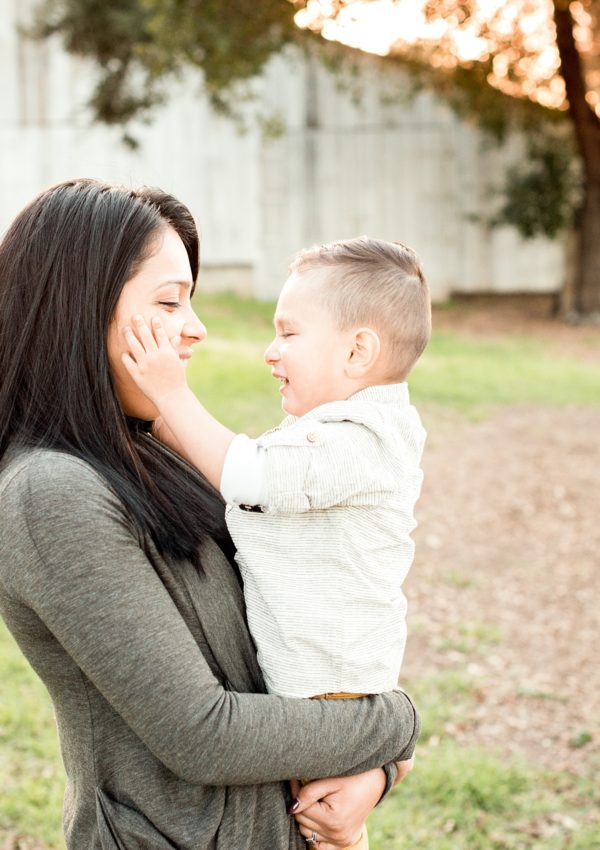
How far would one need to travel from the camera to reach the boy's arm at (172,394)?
67.6 inches

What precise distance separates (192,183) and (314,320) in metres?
17.9

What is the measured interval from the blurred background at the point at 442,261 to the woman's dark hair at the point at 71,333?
1.06 feet

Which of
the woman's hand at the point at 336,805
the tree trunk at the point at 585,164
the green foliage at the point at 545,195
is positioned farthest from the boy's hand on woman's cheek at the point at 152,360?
the green foliage at the point at 545,195

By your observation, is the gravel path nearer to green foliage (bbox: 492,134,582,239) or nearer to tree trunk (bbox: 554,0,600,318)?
tree trunk (bbox: 554,0,600,318)

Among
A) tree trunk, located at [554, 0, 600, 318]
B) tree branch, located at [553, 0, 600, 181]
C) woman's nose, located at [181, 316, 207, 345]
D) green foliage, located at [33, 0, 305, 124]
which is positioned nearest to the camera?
woman's nose, located at [181, 316, 207, 345]

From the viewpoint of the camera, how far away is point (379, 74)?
18.6 meters

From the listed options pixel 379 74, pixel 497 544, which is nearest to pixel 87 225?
pixel 497 544

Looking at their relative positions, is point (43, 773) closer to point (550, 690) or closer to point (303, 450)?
point (550, 690)

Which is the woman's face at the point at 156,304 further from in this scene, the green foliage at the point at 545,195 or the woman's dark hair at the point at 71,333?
the green foliage at the point at 545,195

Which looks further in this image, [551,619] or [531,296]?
[531,296]

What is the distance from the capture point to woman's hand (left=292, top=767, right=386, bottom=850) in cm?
173

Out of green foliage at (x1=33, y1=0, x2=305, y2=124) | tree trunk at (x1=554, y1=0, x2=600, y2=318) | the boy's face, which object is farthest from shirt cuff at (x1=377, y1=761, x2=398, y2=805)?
tree trunk at (x1=554, y1=0, x2=600, y2=318)

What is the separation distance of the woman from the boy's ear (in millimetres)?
329

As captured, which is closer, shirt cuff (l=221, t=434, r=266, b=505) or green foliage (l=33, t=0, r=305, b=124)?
shirt cuff (l=221, t=434, r=266, b=505)
